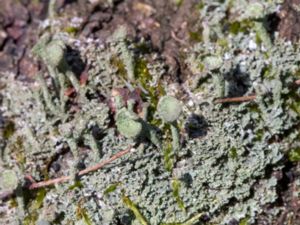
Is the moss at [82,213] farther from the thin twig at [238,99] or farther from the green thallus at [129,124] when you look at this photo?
the thin twig at [238,99]

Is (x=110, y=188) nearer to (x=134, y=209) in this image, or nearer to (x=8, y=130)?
(x=134, y=209)

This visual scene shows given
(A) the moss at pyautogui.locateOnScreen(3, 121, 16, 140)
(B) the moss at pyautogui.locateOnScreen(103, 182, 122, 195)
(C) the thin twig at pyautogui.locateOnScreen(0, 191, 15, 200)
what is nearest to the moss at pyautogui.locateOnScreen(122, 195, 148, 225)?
(B) the moss at pyautogui.locateOnScreen(103, 182, 122, 195)

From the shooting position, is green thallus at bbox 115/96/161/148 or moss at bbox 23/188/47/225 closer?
green thallus at bbox 115/96/161/148

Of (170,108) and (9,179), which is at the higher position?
(170,108)

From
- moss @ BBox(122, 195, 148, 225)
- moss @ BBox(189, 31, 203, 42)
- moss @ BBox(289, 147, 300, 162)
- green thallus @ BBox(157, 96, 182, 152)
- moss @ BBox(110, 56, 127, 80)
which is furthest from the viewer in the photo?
moss @ BBox(189, 31, 203, 42)

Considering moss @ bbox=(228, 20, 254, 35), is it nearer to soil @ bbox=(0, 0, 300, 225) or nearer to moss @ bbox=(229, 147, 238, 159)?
soil @ bbox=(0, 0, 300, 225)

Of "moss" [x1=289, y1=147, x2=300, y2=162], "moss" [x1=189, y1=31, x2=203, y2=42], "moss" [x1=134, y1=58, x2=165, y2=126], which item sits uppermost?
"moss" [x1=189, y1=31, x2=203, y2=42]

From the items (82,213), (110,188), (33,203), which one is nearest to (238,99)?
(110,188)

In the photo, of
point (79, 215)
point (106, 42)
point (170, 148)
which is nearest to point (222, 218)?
point (170, 148)

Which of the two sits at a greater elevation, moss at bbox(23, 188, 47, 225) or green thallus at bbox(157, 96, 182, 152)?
green thallus at bbox(157, 96, 182, 152)
